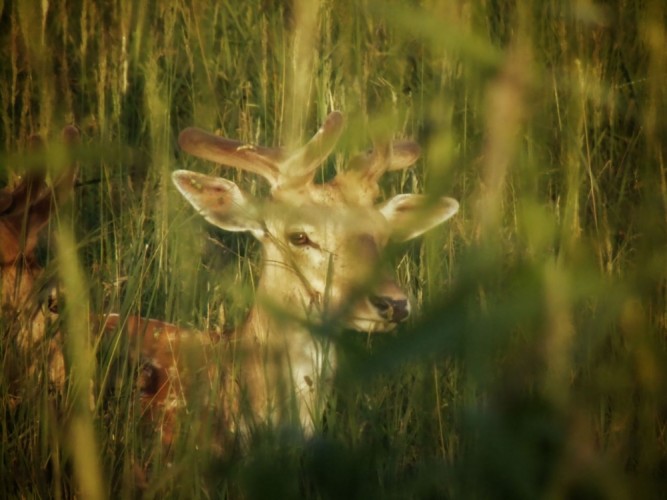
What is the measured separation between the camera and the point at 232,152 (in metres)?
3.45

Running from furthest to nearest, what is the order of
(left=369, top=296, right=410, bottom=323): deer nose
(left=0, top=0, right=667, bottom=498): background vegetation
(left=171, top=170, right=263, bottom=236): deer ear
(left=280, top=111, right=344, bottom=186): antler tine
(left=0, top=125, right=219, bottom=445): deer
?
(left=171, top=170, right=263, bottom=236): deer ear → (left=369, top=296, right=410, bottom=323): deer nose → (left=0, top=125, right=219, bottom=445): deer → (left=280, top=111, right=344, bottom=186): antler tine → (left=0, top=0, right=667, bottom=498): background vegetation

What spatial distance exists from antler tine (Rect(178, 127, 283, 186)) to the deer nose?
55 cm

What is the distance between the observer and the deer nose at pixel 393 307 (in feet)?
9.41

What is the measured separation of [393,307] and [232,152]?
32.1 inches

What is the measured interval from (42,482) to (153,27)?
233 centimetres

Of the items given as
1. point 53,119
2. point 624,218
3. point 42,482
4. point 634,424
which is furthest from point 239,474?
point 53,119

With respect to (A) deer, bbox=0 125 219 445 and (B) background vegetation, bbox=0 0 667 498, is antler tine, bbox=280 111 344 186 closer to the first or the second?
(B) background vegetation, bbox=0 0 667 498

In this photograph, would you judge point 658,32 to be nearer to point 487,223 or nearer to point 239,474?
point 487,223

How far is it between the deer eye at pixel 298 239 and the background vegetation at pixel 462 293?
219 millimetres

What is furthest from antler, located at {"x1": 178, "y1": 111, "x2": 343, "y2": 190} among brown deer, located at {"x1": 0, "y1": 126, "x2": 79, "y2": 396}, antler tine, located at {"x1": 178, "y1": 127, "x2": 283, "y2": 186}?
brown deer, located at {"x1": 0, "y1": 126, "x2": 79, "y2": 396}

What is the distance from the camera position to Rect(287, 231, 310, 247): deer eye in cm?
342

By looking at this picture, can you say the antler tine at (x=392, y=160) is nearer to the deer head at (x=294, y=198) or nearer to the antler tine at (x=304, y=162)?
the deer head at (x=294, y=198)

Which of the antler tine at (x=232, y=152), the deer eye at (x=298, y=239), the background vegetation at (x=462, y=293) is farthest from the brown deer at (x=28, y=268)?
the deer eye at (x=298, y=239)

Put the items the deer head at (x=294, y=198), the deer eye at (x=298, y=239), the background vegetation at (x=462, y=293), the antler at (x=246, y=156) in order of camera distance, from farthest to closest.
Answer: the deer eye at (x=298, y=239)
the antler at (x=246, y=156)
the deer head at (x=294, y=198)
the background vegetation at (x=462, y=293)
